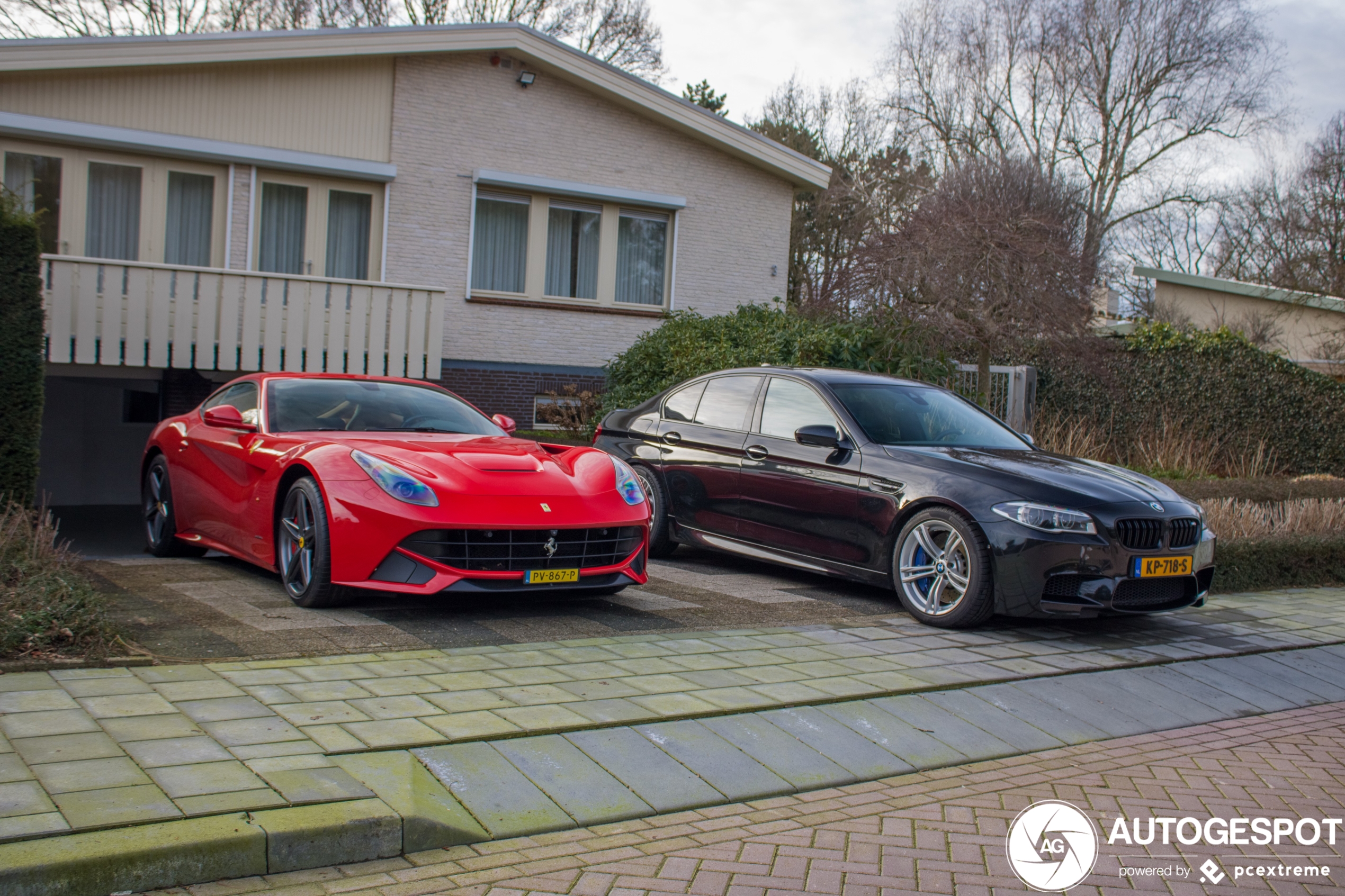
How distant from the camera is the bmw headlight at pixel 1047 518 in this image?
21.9 ft

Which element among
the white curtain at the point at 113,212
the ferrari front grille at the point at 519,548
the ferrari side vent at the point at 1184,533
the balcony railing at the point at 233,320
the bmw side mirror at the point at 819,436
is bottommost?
the ferrari front grille at the point at 519,548

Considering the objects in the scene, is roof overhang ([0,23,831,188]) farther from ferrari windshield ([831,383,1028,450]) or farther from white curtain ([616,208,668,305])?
ferrari windshield ([831,383,1028,450])

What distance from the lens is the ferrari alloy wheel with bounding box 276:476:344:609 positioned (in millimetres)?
6176

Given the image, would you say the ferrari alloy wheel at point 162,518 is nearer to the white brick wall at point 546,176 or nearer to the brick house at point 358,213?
the brick house at point 358,213

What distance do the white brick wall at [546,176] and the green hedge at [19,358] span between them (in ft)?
27.5

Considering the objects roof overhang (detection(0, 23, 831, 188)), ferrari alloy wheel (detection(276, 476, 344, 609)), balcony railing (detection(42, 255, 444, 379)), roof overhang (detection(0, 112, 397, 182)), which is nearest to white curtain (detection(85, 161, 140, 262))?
roof overhang (detection(0, 112, 397, 182))

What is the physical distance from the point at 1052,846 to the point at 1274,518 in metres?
8.64

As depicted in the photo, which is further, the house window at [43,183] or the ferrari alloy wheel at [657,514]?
the house window at [43,183]

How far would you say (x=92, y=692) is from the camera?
4.45m

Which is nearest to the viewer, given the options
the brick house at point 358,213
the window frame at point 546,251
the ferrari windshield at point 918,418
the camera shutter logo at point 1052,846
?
the camera shutter logo at point 1052,846

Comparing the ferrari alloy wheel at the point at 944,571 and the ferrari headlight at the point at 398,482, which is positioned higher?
the ferrari headlight at the point at 398,482

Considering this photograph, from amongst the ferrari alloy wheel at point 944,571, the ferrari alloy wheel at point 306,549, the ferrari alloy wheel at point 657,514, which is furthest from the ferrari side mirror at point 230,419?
the ferrari alloy wheel at point 944,571

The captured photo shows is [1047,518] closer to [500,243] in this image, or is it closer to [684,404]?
[684,404]

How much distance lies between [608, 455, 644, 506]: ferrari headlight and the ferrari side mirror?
7.75 ft
